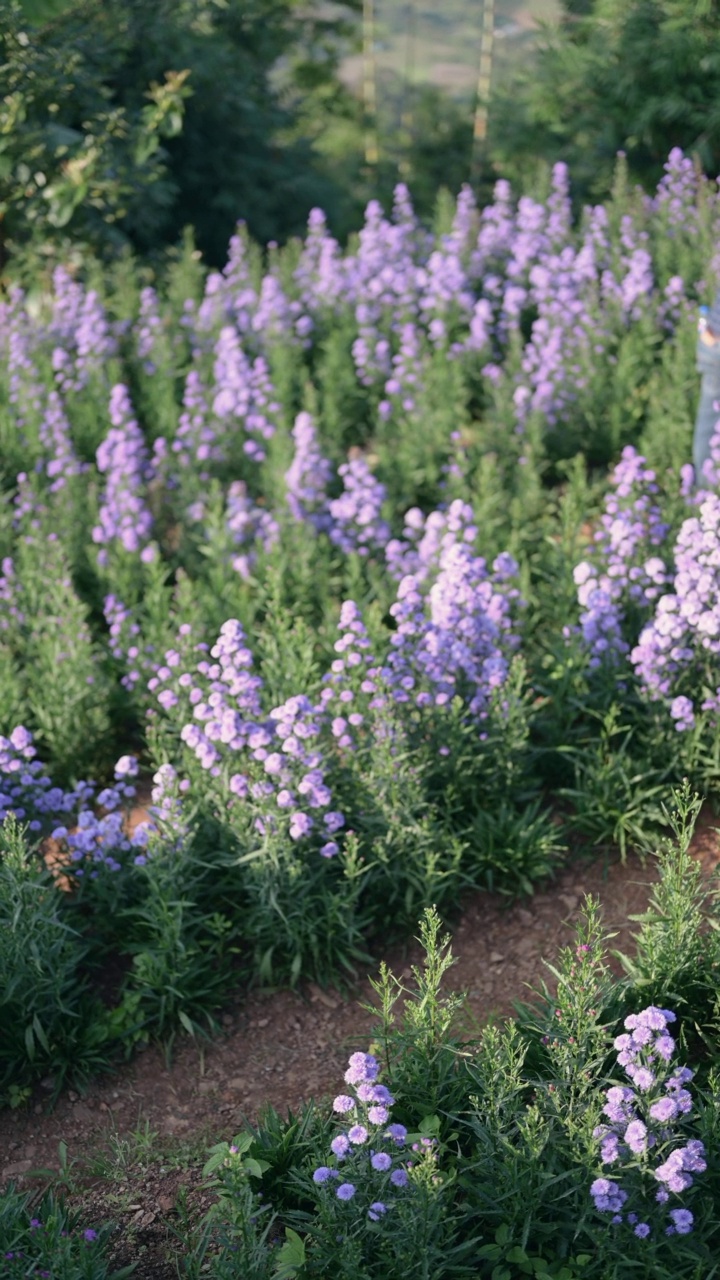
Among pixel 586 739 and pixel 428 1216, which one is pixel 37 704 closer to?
pixel 586 739

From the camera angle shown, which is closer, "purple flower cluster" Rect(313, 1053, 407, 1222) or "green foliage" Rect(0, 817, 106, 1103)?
"purple flower cluster" Rect(313, 1053, 407, 1222)

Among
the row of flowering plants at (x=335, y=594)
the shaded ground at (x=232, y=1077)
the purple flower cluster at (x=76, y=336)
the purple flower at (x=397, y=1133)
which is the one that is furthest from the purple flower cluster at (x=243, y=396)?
the purple flower at (x=397, y=1133)

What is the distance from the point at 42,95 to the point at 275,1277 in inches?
277

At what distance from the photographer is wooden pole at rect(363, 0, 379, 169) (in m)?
11.8

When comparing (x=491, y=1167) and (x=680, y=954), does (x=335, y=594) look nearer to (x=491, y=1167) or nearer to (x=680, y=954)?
(x=680, y=954)

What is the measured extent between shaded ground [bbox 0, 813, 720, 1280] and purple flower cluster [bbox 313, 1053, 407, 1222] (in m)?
0.57

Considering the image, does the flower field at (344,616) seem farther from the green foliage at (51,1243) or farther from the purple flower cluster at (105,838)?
the green foliage at (51,1243)

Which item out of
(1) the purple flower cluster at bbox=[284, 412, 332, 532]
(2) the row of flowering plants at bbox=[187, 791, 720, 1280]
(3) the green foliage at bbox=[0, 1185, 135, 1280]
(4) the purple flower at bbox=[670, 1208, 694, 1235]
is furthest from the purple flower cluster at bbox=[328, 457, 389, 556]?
(4) the purple flower at bbox=[670, 1208, 694, 1235]

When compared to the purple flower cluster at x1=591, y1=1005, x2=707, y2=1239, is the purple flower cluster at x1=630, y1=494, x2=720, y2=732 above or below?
above

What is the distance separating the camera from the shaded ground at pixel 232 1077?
3.72 meters

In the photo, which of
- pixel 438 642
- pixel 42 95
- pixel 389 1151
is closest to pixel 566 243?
pixel 42 95

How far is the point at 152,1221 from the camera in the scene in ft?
11.9

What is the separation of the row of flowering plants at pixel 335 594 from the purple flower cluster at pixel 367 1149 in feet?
3.61

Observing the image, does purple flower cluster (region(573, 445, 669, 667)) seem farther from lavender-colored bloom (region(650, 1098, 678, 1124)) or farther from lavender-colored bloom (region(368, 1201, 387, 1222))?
lavender-colored bloom (region(368, 1201, 387, 1222))
